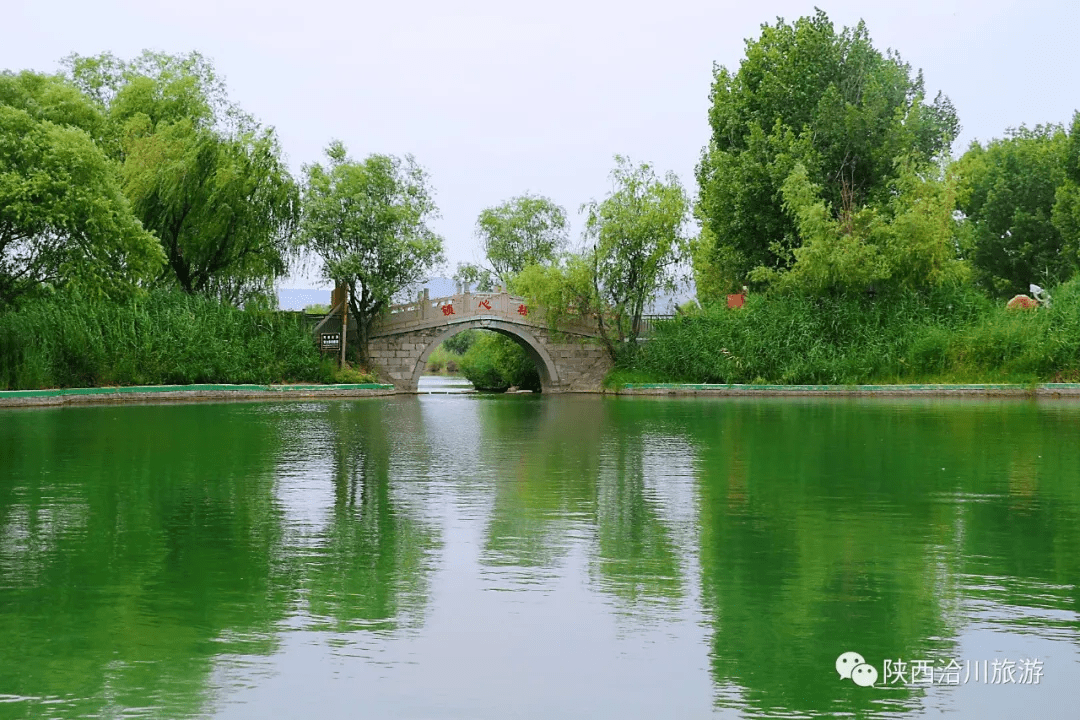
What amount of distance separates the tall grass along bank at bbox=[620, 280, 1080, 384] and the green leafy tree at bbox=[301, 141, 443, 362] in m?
7.88

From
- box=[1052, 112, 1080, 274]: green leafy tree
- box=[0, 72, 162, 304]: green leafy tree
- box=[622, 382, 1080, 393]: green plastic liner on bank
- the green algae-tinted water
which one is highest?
box=[1052, 112, 1080, 274]: green leafy tree

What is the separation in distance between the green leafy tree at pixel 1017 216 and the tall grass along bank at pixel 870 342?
54.2 feet

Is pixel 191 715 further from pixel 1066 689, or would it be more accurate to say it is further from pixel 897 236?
pixel 897 236

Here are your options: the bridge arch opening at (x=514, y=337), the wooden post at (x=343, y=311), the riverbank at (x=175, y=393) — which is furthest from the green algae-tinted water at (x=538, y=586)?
the bridge arch opening at (x=514, y=337)

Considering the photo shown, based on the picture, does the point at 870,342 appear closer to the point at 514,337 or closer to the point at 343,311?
the point at 514,337

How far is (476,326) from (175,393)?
41.2 feet

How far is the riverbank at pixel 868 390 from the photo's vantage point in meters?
28.2

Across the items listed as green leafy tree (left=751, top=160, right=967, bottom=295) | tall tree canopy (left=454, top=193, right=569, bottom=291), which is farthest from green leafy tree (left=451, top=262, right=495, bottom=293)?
green leafy tree (left=751, top=160, right=967, bottom=295)

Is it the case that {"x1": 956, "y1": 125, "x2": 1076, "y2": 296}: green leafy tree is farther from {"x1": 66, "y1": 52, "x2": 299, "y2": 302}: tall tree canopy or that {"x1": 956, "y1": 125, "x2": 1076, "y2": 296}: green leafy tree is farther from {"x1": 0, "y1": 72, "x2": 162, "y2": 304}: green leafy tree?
{"x1": 0, "y1": 72, "x2": 162, "y2": 304}: green leafy tree

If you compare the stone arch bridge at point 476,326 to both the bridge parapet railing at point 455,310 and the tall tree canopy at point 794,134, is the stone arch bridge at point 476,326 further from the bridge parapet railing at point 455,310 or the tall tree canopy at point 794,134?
the tall tree canopy at point 794,134

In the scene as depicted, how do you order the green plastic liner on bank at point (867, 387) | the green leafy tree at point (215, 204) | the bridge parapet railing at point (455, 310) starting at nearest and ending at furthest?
the green plastic liner on bank at point (867, 387) → the green leafy tree at point (215, 204) → the bridge parapet railing at point (455, 310)

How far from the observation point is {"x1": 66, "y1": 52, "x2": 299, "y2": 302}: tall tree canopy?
33344mm

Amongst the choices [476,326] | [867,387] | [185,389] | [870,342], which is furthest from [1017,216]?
[185,389]

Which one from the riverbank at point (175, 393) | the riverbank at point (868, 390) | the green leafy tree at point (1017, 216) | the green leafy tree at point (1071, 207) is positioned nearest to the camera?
the riverbank at point (175, 393)
